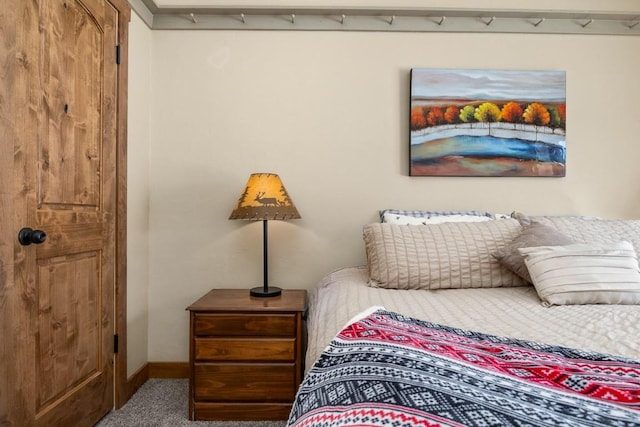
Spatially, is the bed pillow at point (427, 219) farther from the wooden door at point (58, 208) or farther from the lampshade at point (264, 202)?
the wooden door at point (58, 208)

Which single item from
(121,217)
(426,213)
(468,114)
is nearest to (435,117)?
(468,114)

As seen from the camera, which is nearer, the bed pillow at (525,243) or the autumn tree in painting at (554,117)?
the bed pillow at (525,243)

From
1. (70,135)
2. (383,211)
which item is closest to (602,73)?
(383,211)

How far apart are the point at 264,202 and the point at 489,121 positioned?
149 cm

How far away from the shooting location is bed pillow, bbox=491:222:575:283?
6.36 ft

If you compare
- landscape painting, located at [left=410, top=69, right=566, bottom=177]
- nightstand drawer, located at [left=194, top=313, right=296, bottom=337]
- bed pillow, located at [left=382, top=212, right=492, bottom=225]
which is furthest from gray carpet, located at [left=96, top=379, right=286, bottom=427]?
landscape painting, located at [left=410, top=69, right=566, bottom=177]

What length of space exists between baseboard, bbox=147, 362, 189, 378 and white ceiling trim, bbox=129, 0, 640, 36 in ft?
6.81

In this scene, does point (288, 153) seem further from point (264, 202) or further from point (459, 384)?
point (459, 384)

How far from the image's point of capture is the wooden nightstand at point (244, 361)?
2.03 m

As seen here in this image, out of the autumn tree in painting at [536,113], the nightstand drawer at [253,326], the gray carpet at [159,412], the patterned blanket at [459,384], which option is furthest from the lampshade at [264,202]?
the autumn tree in painting at [536,113]

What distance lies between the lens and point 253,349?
6.68 ft

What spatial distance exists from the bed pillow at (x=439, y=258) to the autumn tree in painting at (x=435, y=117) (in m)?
0.80

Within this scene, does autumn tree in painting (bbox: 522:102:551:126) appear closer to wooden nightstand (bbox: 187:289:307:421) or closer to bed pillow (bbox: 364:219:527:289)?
bed pillow (bbox: 364:219:527:289)

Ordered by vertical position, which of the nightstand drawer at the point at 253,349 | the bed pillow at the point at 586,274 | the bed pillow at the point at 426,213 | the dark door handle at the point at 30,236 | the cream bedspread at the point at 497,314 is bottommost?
the nightstand drawer at the point at 253,349
